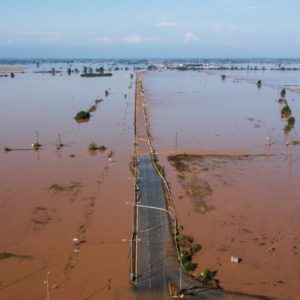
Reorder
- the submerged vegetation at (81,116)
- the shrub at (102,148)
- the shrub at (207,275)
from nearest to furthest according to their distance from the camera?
the shrub at (207,275)
the shrub at (102,148)
the submerged vegetation at (81,116)

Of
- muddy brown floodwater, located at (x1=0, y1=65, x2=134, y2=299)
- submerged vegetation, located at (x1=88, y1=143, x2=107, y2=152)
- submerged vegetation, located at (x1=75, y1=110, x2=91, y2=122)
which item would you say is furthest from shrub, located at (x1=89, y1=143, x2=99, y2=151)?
submerged vegetation, located at (x1=75, y1=110, x2=91, y2=122)

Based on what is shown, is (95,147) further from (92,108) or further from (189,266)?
(92,108)

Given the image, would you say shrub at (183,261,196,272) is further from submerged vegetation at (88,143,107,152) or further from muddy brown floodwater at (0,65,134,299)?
submerged vegetation at (88,143,107,152)

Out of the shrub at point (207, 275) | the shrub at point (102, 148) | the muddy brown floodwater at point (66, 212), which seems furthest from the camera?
the shrub at point (102, 148)

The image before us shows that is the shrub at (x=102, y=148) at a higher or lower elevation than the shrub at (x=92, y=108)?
lower

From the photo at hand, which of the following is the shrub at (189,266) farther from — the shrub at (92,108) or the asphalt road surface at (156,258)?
the shrub at (92,108)

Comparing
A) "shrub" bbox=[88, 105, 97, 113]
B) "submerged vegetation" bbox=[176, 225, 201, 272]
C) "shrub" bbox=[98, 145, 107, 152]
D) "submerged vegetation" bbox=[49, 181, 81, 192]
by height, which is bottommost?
"submerged vegetation" bbox=[176, 225, 201, 272]

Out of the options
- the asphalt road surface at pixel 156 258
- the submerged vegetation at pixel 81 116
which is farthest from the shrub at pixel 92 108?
the asphalt road surface at pixel 156 258
